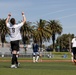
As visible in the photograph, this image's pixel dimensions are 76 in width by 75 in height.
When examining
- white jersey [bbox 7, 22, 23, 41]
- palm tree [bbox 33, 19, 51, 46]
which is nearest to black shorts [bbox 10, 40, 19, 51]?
white jersey [bbox 7, 22, 23, 41]

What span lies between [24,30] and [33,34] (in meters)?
5.46

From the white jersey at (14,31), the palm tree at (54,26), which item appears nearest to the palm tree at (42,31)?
the palm tree at (54,26)

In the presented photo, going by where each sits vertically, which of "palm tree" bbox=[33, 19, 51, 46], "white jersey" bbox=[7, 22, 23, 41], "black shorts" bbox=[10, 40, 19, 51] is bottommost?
"black shorts" bbox=[10, 40, 19, 51]

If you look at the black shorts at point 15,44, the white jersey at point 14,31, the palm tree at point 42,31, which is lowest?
the black shorts at point 15,44

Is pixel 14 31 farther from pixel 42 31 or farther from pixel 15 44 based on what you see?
pixel 42 31

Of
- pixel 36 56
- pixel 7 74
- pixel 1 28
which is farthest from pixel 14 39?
pixel 1 28

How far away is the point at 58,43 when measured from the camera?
620 feet

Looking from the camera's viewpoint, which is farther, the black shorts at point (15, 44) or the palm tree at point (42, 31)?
the palm tree at point (42, 31)

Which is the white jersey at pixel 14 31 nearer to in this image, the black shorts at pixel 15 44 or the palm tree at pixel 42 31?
the black shorts at pixel 15 44

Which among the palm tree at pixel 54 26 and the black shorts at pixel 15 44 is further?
the palm tree at pixel 54 26

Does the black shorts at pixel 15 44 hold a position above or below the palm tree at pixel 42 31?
below

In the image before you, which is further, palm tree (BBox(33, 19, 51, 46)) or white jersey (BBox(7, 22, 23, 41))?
palm tree (BBox(33, 19, 51, 46))

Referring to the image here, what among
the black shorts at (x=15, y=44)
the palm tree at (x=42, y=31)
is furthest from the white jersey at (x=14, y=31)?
the palm tree at (x=42, y=31)

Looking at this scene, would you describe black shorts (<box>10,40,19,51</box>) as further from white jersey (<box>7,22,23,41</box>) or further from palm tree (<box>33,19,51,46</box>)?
palm tree (<box>33,19,51,46</box>)
